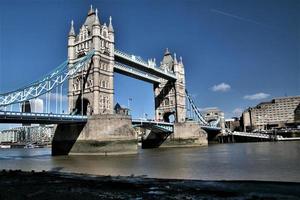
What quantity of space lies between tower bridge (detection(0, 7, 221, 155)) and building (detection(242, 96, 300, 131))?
6889cm

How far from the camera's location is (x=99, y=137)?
36031 mm

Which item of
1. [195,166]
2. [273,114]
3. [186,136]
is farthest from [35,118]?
[273,114]

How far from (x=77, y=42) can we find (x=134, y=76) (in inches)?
573

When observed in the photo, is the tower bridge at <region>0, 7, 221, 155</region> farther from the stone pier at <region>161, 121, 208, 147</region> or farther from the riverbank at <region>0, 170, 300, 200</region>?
the riverbank at <region>0, 170, 300, 200</region>

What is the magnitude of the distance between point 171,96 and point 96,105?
98.5ft

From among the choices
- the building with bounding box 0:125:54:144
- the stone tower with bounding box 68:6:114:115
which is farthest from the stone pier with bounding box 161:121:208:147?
the building with bounding box 0:125:54:144

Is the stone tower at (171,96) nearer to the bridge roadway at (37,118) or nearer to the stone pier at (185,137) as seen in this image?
the stone pier at (185,137)

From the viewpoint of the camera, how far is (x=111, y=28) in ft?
155

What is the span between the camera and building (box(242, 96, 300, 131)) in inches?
4875

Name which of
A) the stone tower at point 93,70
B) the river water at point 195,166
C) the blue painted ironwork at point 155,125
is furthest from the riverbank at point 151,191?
the blue painted ironwork at point 155,125

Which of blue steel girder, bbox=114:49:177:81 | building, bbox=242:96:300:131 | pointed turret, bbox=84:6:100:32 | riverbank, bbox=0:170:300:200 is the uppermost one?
pointed turret, bbox=84:6:100:32

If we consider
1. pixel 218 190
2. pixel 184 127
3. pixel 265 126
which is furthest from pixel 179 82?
pixel 265 126

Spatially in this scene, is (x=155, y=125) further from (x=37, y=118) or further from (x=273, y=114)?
(x=273, y=114)

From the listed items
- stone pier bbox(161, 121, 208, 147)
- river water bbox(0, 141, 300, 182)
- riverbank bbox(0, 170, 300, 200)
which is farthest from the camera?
stone pier bbox(161, 121, 208, 147)
